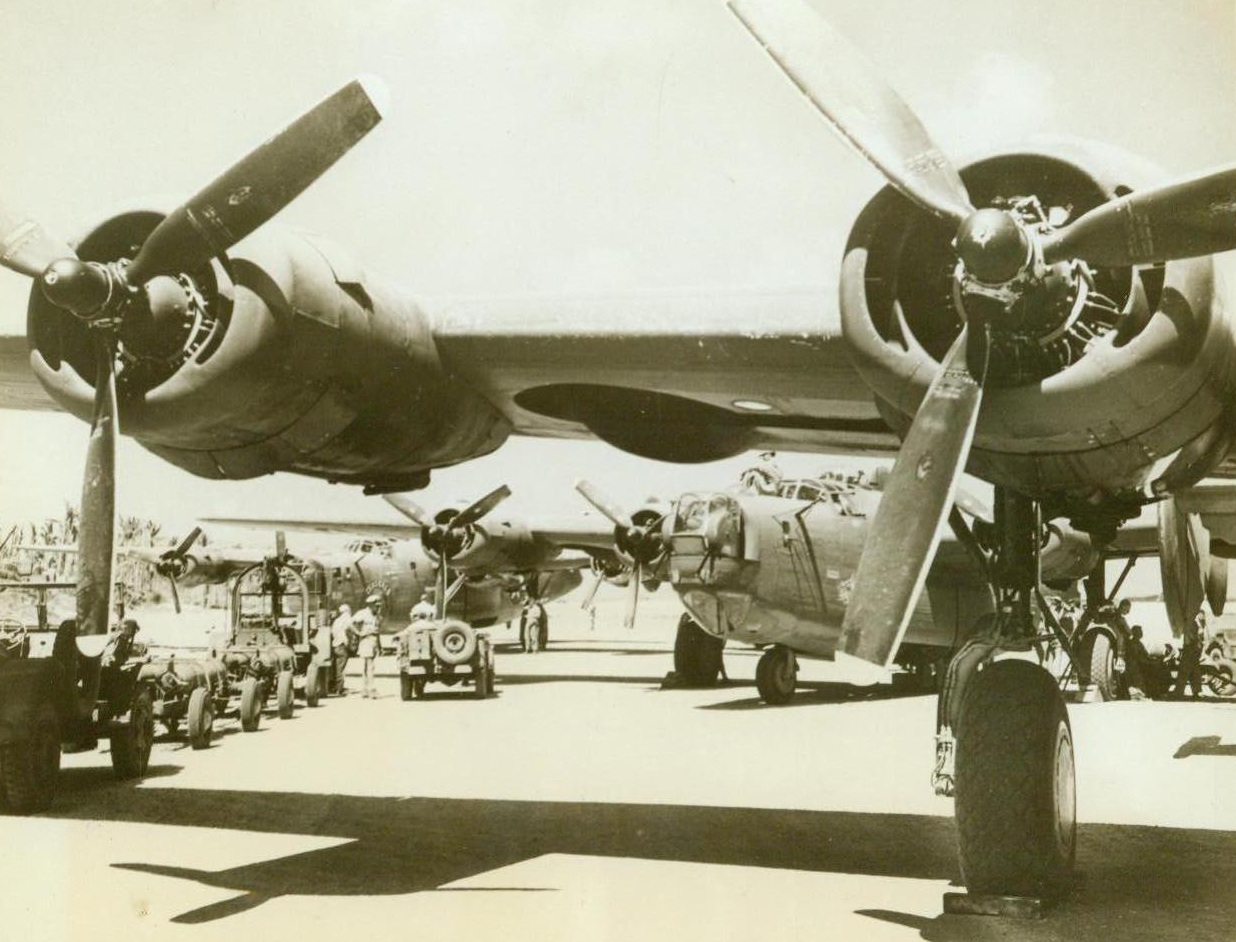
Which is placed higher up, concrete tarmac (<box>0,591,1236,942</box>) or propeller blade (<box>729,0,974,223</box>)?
propeller blade (<box>729,0,974,223</box>)

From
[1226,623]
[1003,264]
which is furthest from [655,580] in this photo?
[1003,264]

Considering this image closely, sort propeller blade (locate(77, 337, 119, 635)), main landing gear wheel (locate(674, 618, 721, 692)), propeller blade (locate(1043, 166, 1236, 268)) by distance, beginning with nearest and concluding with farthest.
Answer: propeller blade (locate(1043, 166, 1236, 268)) → propeller blade (locate(77, 337, 119, 635)) → main landing gear wheel (locate(674, 618, 721, 692))

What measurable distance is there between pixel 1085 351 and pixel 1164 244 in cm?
65

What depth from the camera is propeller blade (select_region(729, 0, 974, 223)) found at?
5738mm

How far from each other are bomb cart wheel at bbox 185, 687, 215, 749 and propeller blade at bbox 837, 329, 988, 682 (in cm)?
1095

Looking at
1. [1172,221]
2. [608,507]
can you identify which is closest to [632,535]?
[608,507]

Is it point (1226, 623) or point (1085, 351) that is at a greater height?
point (1085, 351)

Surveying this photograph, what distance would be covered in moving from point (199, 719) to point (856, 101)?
11.6 meters

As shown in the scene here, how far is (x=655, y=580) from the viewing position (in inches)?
852

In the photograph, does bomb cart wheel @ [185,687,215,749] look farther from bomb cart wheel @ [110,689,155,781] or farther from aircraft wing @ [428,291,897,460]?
aircraft wing @ [428,291,897,460]

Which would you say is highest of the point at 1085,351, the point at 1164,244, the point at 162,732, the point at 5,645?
the point at 1164,244

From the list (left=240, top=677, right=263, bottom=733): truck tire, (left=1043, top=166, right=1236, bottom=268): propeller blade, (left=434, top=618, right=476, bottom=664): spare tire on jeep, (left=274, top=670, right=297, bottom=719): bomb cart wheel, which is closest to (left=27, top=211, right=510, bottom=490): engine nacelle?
(left=1043, top=166, right=1236, bottom=268): propeller blade

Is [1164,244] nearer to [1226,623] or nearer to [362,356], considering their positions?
[362,356]

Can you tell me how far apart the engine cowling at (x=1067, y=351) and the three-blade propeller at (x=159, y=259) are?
2907 millimetres
